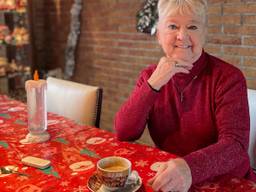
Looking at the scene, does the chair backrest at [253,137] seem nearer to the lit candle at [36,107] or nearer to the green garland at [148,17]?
the lit candle at [36,107]

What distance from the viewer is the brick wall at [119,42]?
2.51 meters

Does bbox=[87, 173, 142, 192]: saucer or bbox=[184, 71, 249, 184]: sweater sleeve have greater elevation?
bbox=[184, 71, 249, 184]: sweater sleeve

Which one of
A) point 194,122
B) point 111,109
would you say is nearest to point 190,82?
point 194,122

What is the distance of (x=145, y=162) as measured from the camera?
129 centimetres

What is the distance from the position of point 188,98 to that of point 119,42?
2.11 metres

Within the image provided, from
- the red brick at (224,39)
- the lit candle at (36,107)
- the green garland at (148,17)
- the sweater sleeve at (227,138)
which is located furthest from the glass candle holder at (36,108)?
the green garland at (148,17)

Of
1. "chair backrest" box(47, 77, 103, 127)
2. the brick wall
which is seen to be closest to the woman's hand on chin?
"chair backrest" box(47, 77, 103, 127)

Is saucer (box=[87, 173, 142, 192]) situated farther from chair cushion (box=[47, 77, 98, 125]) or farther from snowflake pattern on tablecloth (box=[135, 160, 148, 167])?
chair cushion (box=[47, 77, 98, 125])

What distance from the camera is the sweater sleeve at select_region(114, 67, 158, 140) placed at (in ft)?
4.59

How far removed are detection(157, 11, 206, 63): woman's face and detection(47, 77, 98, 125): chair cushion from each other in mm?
645

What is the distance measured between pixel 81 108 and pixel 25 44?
2.18 m

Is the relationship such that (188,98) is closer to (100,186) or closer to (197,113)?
(197,113)

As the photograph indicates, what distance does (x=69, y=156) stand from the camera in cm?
136

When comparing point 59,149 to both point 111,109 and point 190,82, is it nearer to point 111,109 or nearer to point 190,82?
point 190,82
